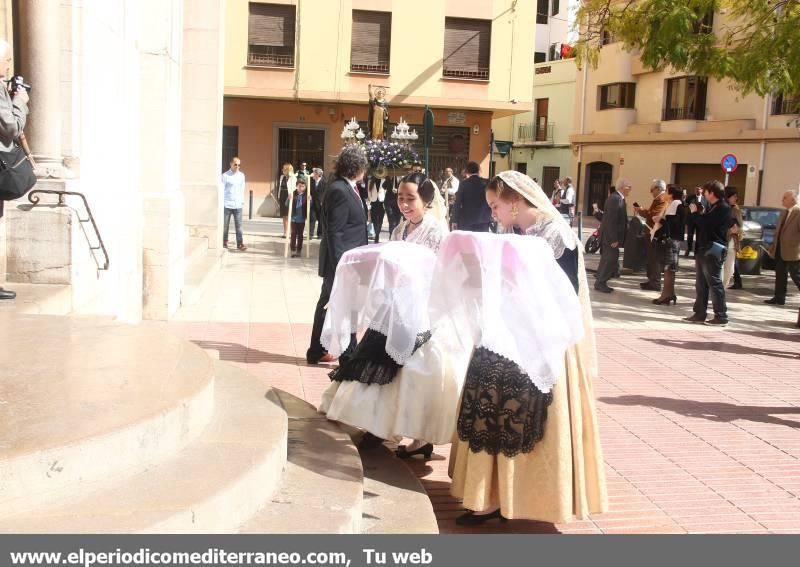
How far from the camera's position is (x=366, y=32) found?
101 feet

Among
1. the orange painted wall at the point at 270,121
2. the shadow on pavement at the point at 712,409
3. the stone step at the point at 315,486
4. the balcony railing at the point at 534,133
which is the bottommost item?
the shadow on pavement at the point at 712,409

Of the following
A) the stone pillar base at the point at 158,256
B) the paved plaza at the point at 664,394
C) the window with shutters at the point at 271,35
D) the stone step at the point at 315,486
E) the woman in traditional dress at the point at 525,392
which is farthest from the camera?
the window with shutters at the point at 271,35

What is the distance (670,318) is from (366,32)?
836 inches

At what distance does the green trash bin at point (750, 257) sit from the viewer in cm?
1747

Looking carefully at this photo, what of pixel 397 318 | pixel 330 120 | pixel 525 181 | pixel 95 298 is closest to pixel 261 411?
pixel 397 318

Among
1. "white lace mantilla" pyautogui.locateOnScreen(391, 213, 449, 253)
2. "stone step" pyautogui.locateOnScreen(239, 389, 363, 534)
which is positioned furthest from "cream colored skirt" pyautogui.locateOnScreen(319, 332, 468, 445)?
"white lace mantilla" pyautogui.locateOnScreen(391, 213, 449, 253)

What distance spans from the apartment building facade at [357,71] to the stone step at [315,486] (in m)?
26.3

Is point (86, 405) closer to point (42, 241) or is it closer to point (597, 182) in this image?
point (42, 241)

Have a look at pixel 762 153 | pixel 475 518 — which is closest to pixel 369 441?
pixel 475 518

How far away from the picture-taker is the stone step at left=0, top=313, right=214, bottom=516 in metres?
3.34

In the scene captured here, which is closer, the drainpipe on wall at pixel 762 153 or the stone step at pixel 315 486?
the stone step at pixel 315 486

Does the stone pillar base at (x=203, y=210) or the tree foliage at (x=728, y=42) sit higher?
the tree foliage at (x=728, y=42)

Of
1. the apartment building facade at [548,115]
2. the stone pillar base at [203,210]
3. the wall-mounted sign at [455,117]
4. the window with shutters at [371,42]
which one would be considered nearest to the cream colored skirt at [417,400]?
the stone pillar base at [203,210]

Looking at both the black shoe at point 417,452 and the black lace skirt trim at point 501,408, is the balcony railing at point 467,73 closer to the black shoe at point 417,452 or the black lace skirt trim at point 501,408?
the black shoe at point 417,452
